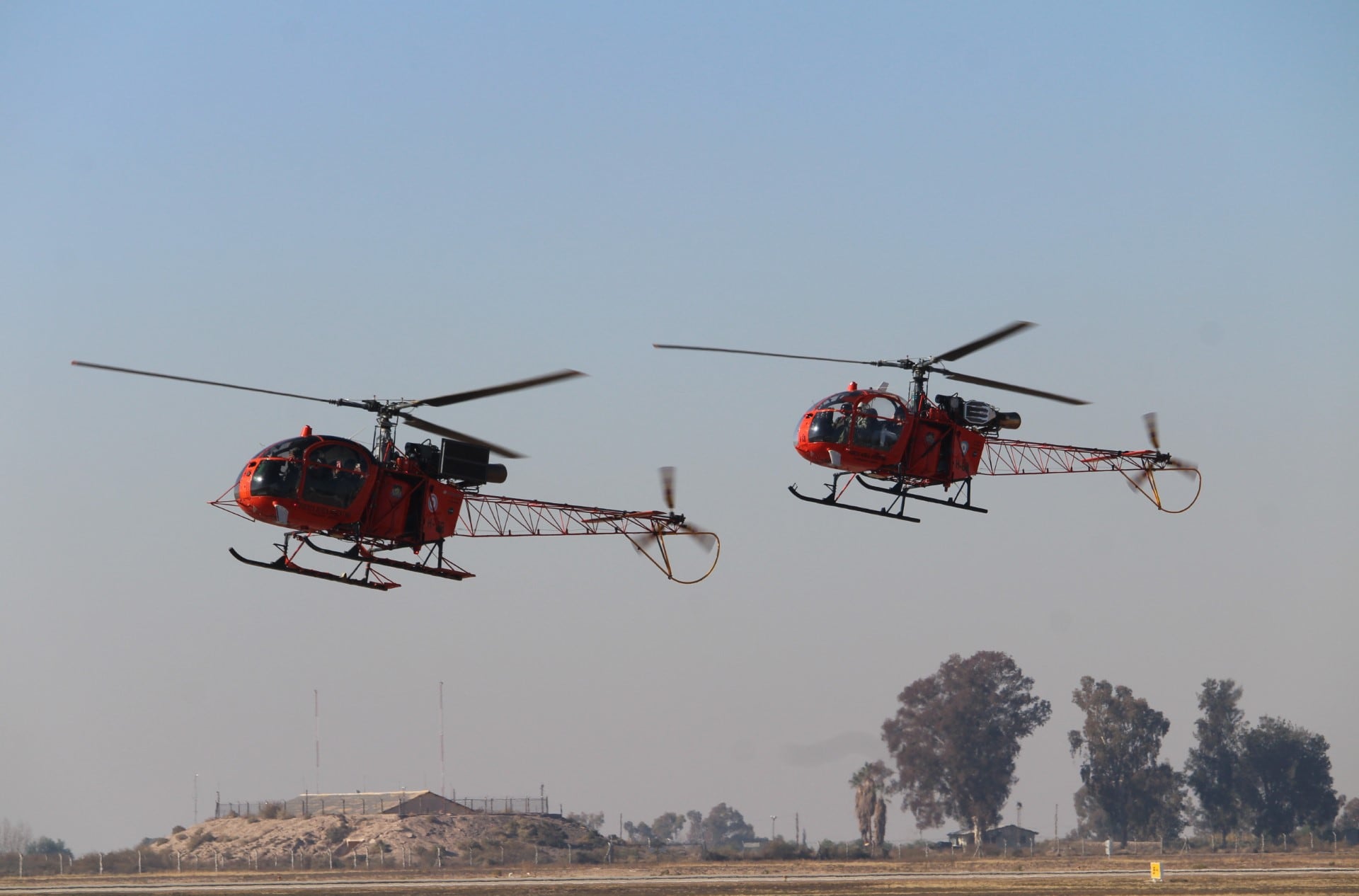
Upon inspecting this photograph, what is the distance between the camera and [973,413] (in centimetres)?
3778

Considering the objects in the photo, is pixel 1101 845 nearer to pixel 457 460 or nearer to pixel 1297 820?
pixel 1297 820

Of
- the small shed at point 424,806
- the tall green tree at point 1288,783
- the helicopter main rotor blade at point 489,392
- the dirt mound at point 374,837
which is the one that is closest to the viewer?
the helicopter main rotor blade at point 489,392

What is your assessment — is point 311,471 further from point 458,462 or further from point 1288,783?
point 1288,783

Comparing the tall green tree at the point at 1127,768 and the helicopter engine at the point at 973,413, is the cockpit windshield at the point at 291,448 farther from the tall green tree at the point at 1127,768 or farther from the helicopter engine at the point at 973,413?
the tall green tree at the point at 1127,768

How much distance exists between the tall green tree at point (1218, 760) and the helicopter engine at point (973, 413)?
318 feet

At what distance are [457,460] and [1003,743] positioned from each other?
10161 cm

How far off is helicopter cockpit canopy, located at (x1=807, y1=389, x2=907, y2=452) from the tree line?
89.8 metres

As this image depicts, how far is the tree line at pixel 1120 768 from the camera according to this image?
12275cm

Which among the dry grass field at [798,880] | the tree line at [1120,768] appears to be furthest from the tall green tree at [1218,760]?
the dry grass field at [798,880]

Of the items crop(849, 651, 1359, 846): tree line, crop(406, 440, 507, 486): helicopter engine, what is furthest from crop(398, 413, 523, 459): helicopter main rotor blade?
crop(849, 651, 1359, 846): tree line

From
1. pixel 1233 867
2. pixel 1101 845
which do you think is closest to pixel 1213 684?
pixel 1101 845

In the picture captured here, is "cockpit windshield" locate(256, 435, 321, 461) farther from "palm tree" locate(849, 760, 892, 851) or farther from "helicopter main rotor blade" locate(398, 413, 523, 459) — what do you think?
"palm tree" locate(849, 760, 892, 851)

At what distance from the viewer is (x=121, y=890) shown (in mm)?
51344

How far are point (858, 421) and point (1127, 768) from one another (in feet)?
326
